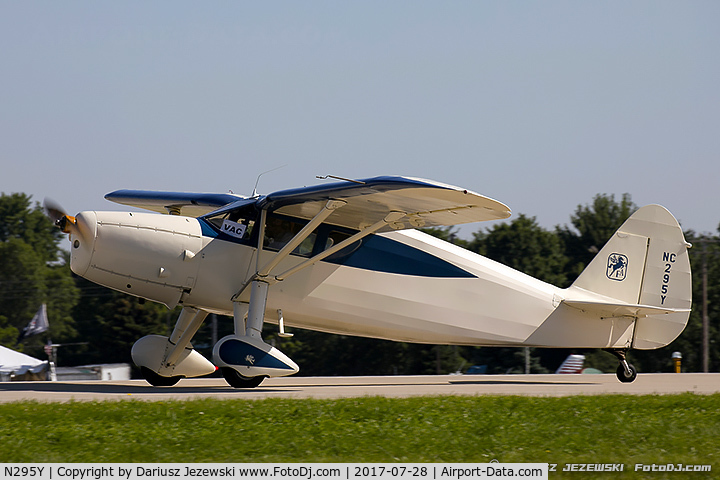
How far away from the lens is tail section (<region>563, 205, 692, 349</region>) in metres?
15.1

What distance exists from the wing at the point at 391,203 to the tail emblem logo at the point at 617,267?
13.7 ft

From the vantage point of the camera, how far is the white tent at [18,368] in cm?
3044

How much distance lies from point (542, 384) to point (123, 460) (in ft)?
31.6

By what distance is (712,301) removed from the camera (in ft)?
208

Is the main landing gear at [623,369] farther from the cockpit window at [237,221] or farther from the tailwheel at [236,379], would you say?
the cockpit window at [237,221]

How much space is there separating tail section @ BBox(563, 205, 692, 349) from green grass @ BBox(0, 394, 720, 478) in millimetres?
5930

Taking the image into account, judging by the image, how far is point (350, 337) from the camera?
209 ft

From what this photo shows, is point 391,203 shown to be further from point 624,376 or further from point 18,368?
point 18,368

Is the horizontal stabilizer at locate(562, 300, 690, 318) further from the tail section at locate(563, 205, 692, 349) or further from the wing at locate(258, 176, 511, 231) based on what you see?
the wing at locate(258, 176, 511, 231)

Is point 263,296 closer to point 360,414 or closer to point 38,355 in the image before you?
point 360,414
